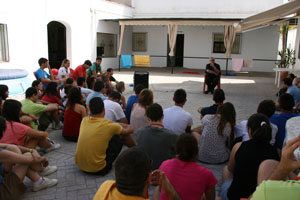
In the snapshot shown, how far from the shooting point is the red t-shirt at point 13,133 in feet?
10.6

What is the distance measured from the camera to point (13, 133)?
3229 millimetres

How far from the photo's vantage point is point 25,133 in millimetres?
3285

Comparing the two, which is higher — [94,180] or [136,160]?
[136,160]

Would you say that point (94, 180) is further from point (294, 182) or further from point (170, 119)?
point (294, 182)

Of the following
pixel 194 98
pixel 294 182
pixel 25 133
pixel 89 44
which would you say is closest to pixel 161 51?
pixel 89 44

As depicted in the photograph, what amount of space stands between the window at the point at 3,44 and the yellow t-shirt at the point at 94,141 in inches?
327

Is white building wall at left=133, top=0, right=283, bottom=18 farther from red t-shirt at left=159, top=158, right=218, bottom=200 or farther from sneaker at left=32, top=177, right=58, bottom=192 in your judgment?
red t-shirt at left=159, top=158, right=218, bottom=200

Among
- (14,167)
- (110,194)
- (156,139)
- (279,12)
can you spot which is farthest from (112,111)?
(279,12)

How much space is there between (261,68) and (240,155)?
16.9 meters

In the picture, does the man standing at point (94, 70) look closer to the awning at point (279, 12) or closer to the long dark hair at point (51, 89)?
the long dark hair at point (51, 89)

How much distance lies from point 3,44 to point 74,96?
7.34m

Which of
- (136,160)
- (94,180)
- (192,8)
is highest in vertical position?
(192,8)

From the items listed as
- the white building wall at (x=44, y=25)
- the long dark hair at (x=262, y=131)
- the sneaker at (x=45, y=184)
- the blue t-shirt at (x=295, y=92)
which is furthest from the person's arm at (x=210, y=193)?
the white building wall at (x=44, y=25)

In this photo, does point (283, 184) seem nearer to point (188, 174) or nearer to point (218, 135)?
point (188, 174)
